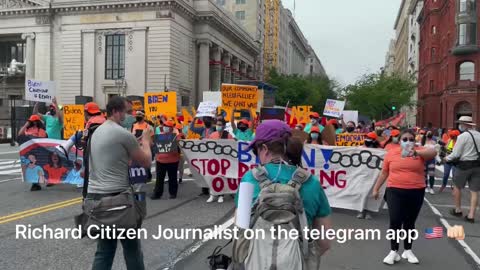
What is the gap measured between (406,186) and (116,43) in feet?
161

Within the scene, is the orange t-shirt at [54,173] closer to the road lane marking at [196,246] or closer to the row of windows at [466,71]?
the road lane marking at [196,246]

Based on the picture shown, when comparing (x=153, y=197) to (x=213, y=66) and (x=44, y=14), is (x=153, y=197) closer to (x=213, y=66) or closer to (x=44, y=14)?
(x=44, y=14)

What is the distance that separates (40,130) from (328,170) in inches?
270

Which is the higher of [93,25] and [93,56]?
[93,25]

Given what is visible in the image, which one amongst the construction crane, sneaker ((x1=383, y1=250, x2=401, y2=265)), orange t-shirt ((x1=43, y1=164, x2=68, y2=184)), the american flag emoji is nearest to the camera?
sneaker ((x1=383, y1=250, x2=401, y2=265))

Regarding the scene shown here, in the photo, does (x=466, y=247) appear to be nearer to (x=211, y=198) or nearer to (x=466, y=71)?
(x=211, y=198)

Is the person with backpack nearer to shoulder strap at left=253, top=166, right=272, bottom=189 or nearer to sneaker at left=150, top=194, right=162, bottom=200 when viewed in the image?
shoulder strap at left=253, top=166, right=272, bottom=189

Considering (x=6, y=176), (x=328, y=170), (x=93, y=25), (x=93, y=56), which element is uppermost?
(x=93, y=25)

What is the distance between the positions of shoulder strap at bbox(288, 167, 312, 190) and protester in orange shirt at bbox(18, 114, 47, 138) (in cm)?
986

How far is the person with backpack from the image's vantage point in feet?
8.66

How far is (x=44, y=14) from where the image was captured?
53.2 meters

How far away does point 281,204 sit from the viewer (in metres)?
2.64

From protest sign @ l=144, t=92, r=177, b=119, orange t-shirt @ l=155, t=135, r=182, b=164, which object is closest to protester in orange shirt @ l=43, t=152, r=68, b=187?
orange t-shirt @ l=155, t=135, r=182, b=164

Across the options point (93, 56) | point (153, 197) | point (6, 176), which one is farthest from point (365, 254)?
point (93, 56)
